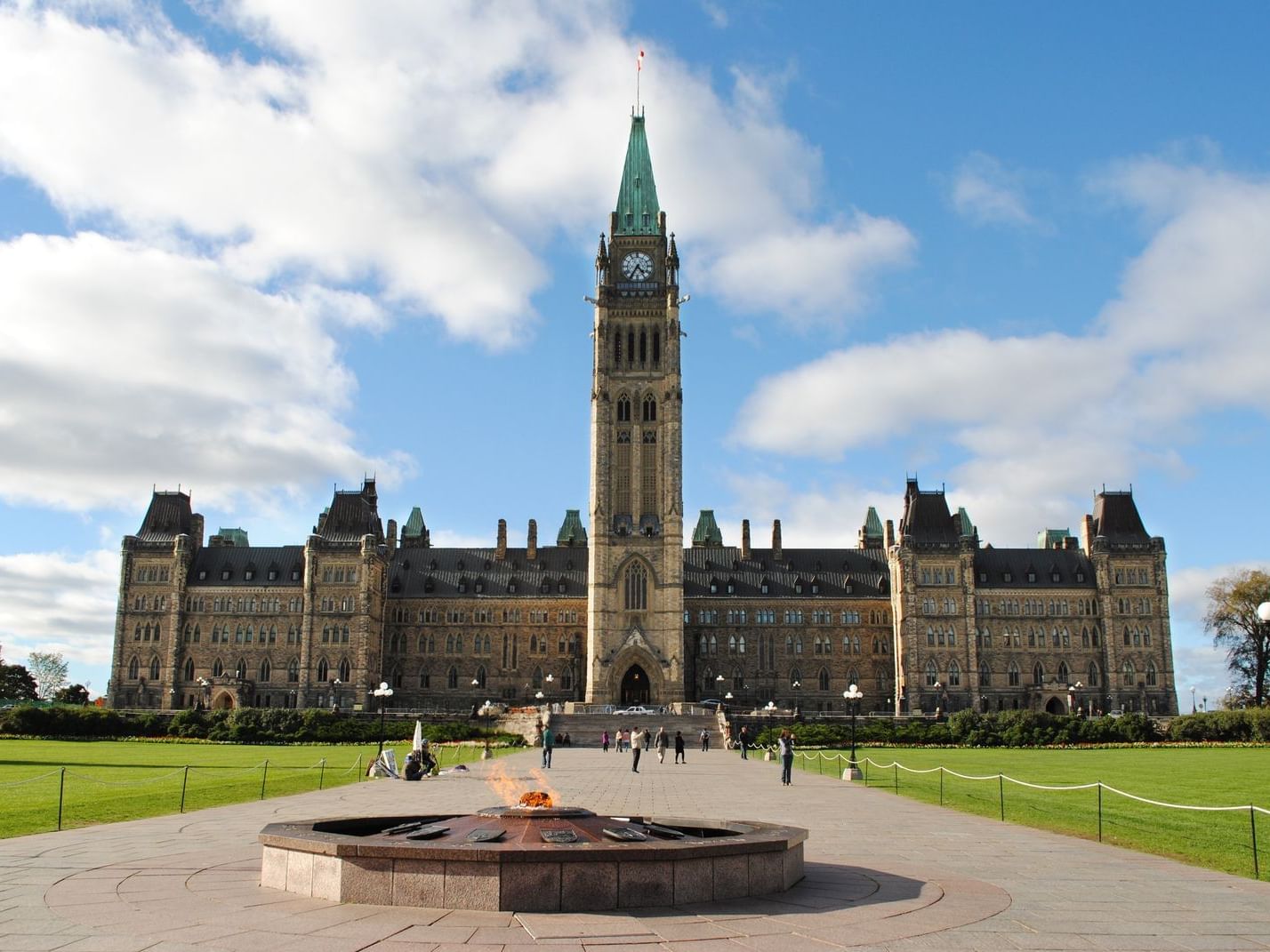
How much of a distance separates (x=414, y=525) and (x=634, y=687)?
1388 inches

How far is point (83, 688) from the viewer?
125 m

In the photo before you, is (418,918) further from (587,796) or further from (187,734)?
(187,734)

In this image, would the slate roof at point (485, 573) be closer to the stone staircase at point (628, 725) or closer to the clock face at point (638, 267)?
the clock face at point (638, 267)

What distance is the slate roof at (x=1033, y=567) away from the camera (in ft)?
339

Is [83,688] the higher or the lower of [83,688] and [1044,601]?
the lower

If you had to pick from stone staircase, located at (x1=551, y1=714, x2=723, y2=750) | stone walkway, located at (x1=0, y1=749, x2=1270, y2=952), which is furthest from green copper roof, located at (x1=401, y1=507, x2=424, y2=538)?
stone walkway, located at (x1=0, y1=749, x2=1270, y2=952)

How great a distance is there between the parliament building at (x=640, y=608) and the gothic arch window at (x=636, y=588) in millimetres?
105

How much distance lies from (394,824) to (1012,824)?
12956 millimetres

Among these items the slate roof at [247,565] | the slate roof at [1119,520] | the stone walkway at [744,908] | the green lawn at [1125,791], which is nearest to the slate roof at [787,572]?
the slate roof at [1119,520]

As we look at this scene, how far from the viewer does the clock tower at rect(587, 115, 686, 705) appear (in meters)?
96.5

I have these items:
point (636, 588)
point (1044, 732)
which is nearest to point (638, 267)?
point (636, 588)

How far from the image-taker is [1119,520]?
4124 inches

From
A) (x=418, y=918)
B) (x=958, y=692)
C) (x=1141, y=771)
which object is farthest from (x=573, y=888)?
(x=958, y=692)

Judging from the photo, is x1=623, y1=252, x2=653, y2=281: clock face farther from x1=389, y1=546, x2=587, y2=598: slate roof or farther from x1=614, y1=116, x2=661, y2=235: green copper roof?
x1=389, y1=546, x2=587, y2=598: slate roof
